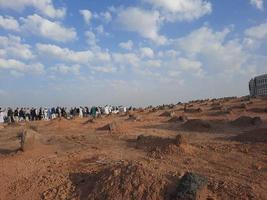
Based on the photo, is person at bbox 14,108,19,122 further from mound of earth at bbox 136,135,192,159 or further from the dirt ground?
mound of earth at bbox 136,135,192,159

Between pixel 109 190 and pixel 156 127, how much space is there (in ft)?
43.0

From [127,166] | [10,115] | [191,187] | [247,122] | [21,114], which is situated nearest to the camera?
[191,187]

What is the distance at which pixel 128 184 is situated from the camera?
11867 millimetres

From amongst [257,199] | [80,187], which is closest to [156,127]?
[80,187]

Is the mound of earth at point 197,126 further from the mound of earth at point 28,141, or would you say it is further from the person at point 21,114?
the person at point 21,114

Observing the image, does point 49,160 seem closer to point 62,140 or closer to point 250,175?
point 62,140

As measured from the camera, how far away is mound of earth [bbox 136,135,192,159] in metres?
15.1

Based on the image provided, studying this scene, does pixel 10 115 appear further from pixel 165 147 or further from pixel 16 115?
pixel 165 147

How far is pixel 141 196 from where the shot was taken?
1138cm

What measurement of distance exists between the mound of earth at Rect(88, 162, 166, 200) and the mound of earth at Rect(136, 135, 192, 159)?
99.5 inches

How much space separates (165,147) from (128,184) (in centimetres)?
394

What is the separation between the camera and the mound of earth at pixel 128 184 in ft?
37.4

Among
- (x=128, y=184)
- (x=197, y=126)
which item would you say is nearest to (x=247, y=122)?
(x=197, y=126)

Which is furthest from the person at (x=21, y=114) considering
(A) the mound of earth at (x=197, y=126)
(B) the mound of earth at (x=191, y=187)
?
(B) the mound of earth at (x=191, y=187)
